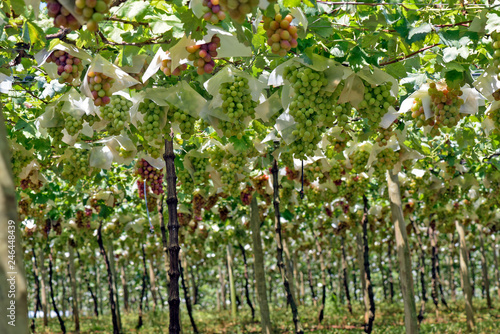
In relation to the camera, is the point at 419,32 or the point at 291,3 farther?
the point at 419,32

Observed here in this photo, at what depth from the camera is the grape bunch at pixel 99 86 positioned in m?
2.91

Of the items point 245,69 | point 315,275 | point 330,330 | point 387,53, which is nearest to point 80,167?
point 245,69

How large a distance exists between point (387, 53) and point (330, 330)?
10793mm

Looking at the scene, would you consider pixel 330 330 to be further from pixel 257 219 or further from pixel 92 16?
pixel 92 16

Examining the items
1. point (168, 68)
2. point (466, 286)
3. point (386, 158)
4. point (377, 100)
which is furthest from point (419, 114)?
point (466, 286)

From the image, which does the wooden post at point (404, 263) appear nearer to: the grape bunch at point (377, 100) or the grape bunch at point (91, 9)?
the grape bunch at point (377, 100)

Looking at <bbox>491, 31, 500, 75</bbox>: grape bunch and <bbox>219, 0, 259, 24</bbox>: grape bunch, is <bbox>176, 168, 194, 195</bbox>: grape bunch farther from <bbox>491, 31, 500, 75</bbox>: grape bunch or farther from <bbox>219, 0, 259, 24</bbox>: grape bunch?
<bbox>219, 0, 259, 24</bbox>: grape bunch

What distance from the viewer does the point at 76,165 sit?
199 inches

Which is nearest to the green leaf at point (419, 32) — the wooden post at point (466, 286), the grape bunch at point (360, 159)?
the grape bunch at point (360, 159)

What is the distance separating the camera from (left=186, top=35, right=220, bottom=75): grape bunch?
263 cm

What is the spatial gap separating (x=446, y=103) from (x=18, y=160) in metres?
4.00

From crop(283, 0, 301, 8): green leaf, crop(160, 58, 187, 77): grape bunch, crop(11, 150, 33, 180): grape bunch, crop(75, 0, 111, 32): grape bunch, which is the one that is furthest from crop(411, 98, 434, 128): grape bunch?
crop(11, 150, 33, 180): grape bunch

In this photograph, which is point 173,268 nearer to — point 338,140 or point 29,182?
point 338,140

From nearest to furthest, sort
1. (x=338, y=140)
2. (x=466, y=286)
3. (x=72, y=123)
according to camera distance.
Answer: (x=72, y=123) → (x=338, y=140) → (x=466, y=286)
